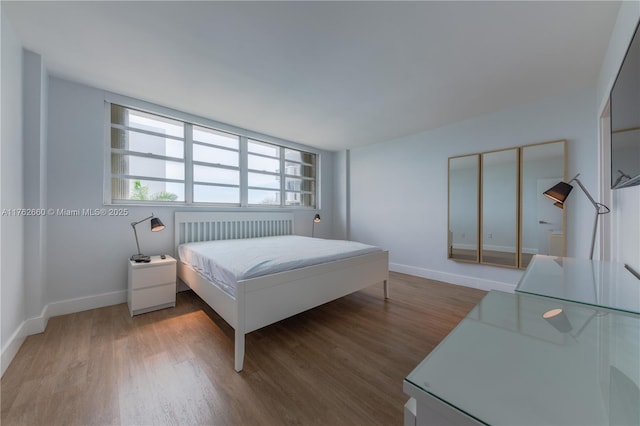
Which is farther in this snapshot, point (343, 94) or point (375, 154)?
point (375, 154)

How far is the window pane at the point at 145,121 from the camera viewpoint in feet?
9.41

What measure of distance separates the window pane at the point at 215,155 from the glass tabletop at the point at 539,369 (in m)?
3.75

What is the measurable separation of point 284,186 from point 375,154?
6.28ft

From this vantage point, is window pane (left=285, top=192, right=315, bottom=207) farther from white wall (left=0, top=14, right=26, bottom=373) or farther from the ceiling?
white wall (left=0, top=14, right=26, bottom=373)

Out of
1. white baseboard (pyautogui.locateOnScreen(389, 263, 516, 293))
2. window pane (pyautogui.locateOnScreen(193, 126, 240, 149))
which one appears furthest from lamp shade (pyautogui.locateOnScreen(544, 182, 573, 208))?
window pane (pyautogui.locateOnScreen(193, 126, 240, 149))

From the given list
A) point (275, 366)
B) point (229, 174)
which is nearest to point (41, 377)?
point (275, 366)

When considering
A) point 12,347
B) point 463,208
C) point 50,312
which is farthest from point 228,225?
point 463,208

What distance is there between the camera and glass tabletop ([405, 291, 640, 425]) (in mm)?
406

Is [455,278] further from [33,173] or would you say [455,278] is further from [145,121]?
[33,173]

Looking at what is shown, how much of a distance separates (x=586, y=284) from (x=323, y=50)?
2291mm

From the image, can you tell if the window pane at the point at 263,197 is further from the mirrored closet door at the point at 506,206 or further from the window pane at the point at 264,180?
the mirrored closet door at the point at 506,206

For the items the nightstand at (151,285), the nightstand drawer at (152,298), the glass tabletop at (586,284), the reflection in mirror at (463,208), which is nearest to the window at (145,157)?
the nightstand at (151,285)

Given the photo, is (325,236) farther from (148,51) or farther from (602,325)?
(602,325)

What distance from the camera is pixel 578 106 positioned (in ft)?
8.75
